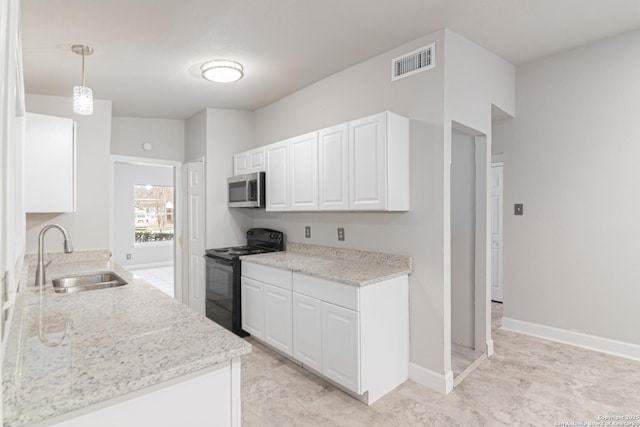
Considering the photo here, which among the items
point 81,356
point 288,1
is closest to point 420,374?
point 81,356

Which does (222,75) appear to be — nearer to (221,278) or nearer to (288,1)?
(288,1)

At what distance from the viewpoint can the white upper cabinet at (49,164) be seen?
2.78m

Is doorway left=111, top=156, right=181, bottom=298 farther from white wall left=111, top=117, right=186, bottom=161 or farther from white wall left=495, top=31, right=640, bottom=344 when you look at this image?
white wall left=495, top=31, right=640, bottom=344

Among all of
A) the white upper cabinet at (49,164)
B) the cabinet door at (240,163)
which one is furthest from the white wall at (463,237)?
the white upper cabinet at (49,164)

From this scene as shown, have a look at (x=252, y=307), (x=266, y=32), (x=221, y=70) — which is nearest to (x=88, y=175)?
(x=221, y=70)

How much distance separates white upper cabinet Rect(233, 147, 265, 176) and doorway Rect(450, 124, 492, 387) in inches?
79.9

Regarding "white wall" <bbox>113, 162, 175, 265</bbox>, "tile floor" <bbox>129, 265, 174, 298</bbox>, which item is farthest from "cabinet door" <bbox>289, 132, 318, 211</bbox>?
"white wall" <bbox>113, 162, 175, 265</bbox>

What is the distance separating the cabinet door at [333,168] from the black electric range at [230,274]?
1.17 meters

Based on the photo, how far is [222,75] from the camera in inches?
120

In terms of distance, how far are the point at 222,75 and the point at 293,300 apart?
2049mm

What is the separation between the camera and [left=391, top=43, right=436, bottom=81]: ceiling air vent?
2605 millimetres

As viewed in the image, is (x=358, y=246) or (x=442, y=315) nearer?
(x=442, y=315)

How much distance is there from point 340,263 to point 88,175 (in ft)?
9.38

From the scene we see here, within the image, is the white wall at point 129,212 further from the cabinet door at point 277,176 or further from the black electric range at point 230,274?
the cabinet door at point 277,176
